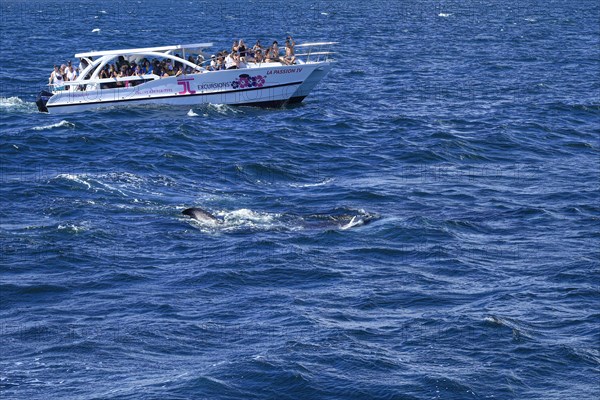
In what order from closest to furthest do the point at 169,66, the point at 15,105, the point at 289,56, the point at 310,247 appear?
1. the point at 310,247
2. the point at 289,56
3. the point at 169,66
4. the point at 15,105

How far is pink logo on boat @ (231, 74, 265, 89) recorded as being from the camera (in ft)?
158

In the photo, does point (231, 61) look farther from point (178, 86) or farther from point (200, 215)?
point (200, 215)

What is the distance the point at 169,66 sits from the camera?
48.9 metres

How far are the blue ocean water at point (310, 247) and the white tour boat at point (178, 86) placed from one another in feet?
2.16

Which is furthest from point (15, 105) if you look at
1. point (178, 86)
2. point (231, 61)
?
point (231, 61)

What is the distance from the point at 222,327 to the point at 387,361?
3.69m

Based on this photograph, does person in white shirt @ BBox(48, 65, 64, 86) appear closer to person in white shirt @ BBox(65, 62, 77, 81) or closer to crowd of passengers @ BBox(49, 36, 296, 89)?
crowd of passengers @ BBox(49, 36, 296, 89)

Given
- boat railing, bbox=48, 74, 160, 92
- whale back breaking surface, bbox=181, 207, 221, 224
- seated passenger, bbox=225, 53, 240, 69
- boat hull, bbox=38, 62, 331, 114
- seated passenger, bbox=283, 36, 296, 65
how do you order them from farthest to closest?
seated passenger, bbox=283, 36, 296, 65 → boat hull, bbox=38, 62, 331, 114 → seated passenger, bbox=225, 53, 240, 69 → boat railing, bbox=48, 74, 160, 92 → whale back breaking surface, bbox=181, 207, 221, 224

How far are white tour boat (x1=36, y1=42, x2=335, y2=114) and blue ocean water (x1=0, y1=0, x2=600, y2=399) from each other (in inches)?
25.9

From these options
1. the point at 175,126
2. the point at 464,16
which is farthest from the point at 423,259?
the point at 464,16

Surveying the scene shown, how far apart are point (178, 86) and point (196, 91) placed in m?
0.76

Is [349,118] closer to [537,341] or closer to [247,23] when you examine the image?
[537,341]

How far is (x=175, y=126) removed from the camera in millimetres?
46188

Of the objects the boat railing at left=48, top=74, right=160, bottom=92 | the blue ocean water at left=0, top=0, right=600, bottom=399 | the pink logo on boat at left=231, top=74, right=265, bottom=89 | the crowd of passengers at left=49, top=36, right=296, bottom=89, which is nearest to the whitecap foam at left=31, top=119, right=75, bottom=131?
the blue ocean water at left=0, top=0, right=600, bottom=399
